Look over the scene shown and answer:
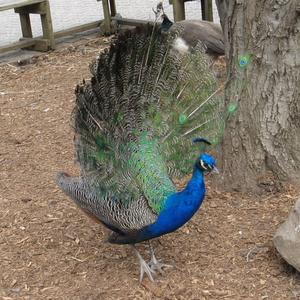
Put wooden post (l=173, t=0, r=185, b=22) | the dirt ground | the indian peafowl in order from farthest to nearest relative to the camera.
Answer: wooden post (l=173, t=0, r=185, b=22) < the indian peafowl < the dirt ground

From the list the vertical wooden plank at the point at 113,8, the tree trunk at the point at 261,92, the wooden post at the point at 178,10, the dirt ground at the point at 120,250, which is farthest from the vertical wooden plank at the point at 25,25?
the tree trunk at the point at 261,92

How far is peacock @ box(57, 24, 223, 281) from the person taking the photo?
3.15 m

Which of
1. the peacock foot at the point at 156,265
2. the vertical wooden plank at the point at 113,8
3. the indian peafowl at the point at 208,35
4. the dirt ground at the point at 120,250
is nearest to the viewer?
the dirt ground at the point at 120,250

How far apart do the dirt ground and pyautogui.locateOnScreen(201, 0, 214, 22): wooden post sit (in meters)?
3.67

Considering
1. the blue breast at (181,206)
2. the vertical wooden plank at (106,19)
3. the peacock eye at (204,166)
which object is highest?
the peacock eye at (204,166)

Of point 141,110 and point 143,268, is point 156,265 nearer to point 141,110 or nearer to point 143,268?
point 143,268

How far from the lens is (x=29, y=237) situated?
388 cm

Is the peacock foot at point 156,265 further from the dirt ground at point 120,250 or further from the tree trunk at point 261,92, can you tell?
the tree trunk at point 261,92

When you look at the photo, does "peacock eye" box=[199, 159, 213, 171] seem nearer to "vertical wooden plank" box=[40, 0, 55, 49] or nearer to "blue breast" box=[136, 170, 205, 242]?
"blue breast" box=[136, 170, 205, 242]

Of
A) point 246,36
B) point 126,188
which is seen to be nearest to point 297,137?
point 246,36

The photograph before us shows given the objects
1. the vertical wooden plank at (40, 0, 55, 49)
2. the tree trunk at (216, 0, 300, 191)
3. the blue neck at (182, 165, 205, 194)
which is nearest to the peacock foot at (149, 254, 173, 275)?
the blue neck at (182, 165, 205, 194)

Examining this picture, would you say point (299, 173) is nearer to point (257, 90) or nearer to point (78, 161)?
point (257, 90)

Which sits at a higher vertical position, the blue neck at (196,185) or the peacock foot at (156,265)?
the blue neck at (196,185)

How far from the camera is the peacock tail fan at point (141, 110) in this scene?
11.1 ft
